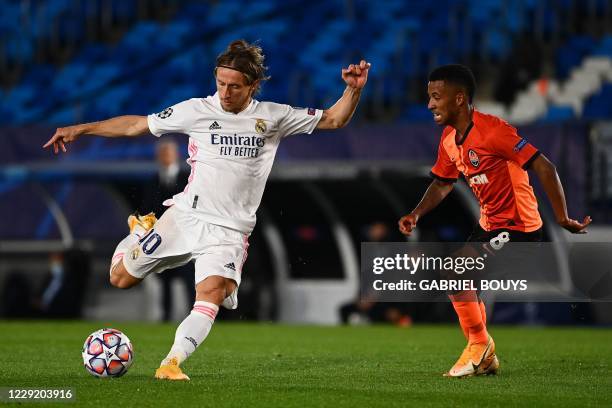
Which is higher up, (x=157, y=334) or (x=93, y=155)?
(x=93, y=155)

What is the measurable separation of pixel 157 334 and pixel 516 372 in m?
5.86

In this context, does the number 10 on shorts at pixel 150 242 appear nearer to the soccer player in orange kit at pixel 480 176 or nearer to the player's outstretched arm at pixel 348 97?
the player's outstretched arm at pixel 348 97

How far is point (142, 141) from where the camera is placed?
17031mm

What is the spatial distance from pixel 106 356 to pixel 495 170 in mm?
2895

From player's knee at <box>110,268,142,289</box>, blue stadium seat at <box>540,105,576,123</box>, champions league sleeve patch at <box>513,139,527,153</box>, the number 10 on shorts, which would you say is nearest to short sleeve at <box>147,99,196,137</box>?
the number 10 on shorts

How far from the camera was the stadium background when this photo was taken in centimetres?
1591

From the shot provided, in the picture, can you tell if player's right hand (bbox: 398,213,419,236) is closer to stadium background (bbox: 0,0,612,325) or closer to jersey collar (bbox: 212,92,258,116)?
jersey collar (bbox: 212,92,258,116)

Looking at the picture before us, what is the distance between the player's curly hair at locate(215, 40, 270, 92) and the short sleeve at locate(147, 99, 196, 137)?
364mm

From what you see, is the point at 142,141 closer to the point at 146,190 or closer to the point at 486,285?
the point at 146,190

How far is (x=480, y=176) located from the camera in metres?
8.23

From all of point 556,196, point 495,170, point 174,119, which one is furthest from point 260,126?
point 556,196

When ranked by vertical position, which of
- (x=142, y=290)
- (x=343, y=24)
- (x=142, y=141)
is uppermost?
(x=343, y=24)

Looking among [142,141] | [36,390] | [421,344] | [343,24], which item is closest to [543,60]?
[343,24]

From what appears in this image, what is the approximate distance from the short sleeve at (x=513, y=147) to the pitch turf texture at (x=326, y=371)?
4.77 feet
